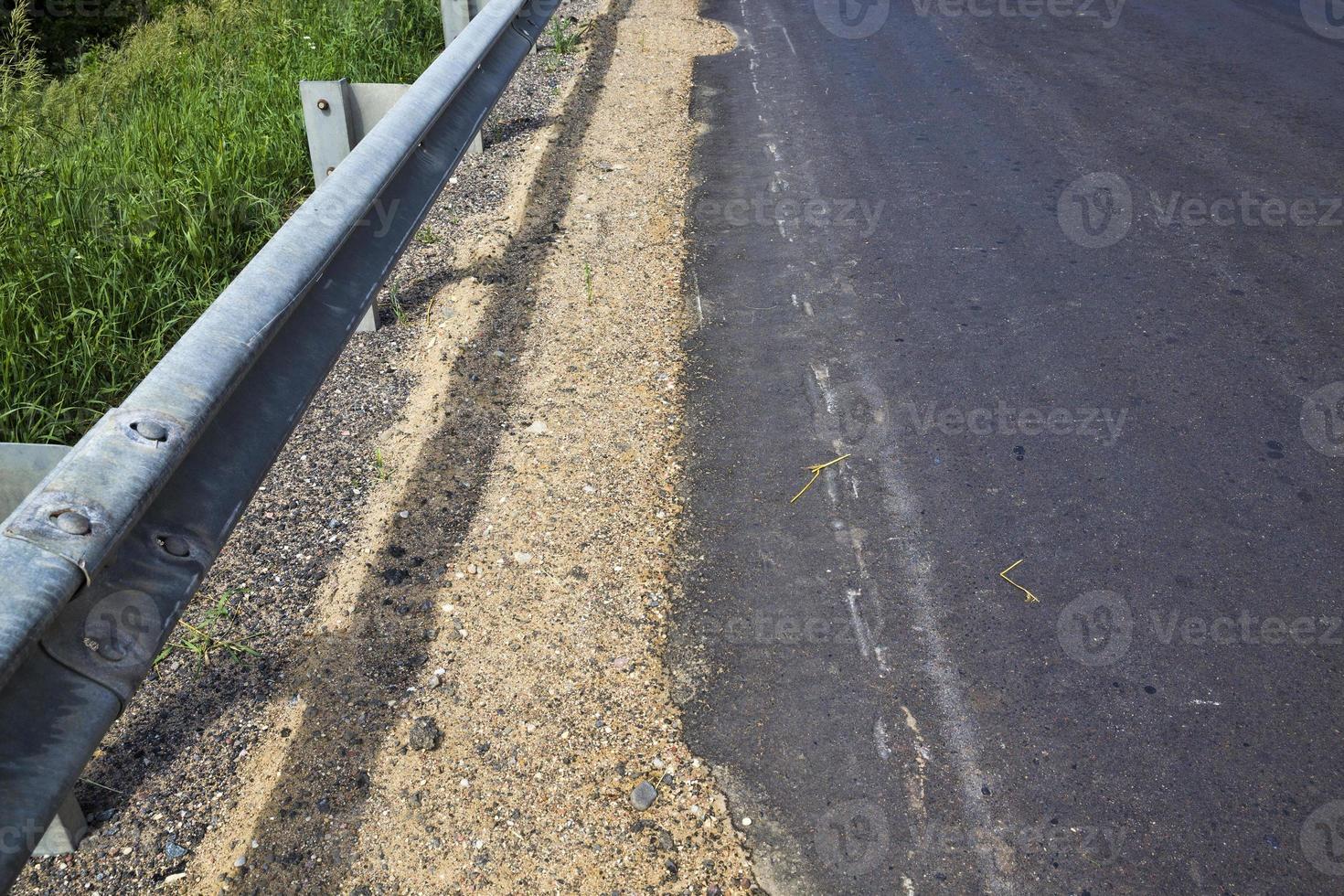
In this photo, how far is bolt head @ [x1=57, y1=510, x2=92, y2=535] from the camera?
1.64 meters

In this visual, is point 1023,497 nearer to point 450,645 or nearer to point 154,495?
point 450,645

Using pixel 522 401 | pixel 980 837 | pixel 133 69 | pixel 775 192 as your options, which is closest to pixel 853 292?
pixel 775 192

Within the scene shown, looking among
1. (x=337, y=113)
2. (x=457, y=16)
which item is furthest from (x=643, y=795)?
Answer: (x=457, y=16)

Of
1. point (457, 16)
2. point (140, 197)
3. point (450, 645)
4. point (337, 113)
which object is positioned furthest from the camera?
point (457, 16)

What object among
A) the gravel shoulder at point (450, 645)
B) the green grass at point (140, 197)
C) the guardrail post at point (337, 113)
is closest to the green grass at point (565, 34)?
the green grass at point (140, 197)

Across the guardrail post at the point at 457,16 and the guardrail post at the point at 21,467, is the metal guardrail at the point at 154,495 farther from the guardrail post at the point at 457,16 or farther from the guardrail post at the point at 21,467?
the guardrail post at the point at 457,16

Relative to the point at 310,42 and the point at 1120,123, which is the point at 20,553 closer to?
the point at 310,42

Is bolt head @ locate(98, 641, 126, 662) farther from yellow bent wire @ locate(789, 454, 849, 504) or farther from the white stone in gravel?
yellow bent wire @ locate(789, 454, 849, 504)

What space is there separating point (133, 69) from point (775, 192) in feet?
20.8

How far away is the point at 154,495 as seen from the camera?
72.4 inches

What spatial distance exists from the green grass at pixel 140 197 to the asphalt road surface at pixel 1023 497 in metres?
2.10

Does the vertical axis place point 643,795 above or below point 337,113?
below

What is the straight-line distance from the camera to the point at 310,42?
7027mm

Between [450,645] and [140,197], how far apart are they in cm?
302
